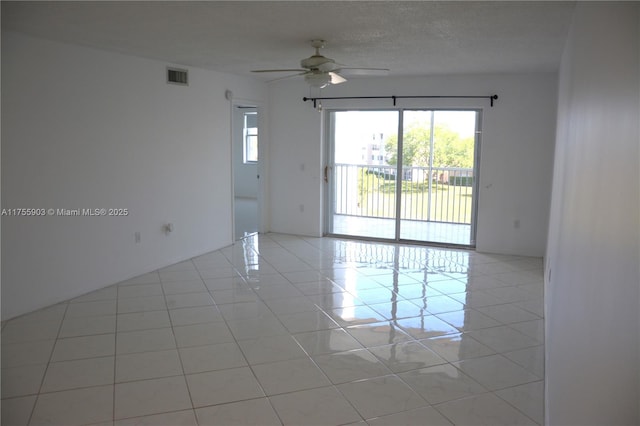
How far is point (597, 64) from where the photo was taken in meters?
1.61

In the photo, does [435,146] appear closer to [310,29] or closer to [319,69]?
[319,69]

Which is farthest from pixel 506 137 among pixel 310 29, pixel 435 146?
pixel 310 29

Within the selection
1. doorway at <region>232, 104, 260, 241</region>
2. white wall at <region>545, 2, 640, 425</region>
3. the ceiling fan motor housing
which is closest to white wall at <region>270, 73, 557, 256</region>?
the ceiling fan motor housing

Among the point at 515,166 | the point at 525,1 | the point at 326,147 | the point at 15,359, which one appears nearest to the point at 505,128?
the point at 515,166

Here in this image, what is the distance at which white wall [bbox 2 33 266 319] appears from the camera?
3867mm

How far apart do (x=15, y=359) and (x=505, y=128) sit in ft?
18.4

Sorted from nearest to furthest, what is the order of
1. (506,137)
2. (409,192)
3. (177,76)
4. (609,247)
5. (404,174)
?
(609,247)
(177,76)
(506,137)
(404,174)
(409,192)

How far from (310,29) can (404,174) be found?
3901 millimetres

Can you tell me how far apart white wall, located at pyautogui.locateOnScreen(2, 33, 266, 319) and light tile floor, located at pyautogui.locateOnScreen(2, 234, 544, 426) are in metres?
0.30

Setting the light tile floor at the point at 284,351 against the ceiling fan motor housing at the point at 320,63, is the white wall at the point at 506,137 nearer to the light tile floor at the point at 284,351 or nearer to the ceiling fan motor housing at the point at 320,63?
the light tile floor at the point at 284,351

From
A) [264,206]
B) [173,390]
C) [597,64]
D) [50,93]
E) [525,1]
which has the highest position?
[525,1]

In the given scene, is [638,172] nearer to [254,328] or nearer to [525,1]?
[525,1]

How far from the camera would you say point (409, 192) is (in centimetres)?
765

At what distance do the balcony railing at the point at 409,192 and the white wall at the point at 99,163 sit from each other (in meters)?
2.25
